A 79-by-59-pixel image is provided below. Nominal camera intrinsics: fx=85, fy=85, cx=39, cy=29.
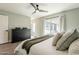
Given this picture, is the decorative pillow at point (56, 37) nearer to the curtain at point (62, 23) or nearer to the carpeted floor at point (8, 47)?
the curtain at point (62, 23)

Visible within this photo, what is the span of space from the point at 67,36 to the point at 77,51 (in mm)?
281

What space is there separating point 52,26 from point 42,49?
402 millimetres

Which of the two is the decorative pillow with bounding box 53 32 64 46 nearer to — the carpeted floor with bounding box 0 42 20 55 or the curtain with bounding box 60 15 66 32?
the curtain with bounding box 60 15 66 32

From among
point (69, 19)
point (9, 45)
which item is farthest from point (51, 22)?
point (9, 45)

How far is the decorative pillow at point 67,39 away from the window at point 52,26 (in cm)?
17

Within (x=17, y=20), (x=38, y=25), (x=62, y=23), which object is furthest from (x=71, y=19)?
(x=17, y=20)

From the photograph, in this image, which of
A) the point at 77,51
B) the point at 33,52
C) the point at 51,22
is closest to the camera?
the point at 77,51

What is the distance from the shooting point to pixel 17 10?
4.36 ft

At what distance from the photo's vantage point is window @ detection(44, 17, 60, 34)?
53.6 inches

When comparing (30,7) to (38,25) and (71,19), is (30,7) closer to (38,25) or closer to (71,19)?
(38,25)

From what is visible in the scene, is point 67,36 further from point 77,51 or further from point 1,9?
point 1,9

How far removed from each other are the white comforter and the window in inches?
5.9

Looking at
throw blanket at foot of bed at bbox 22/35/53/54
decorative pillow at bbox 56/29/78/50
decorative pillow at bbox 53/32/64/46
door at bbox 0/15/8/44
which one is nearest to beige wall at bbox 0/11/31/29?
door at bbox 0/15/8/44

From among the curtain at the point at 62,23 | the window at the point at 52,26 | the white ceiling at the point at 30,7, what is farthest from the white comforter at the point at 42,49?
the white ceiling at the point at 30,7
